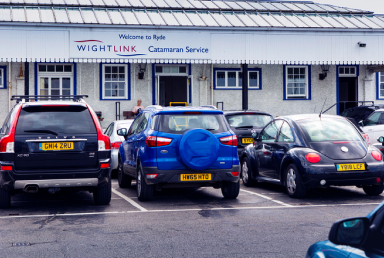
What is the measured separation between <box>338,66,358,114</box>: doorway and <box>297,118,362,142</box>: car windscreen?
52.0 feet

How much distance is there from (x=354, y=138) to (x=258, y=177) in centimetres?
228

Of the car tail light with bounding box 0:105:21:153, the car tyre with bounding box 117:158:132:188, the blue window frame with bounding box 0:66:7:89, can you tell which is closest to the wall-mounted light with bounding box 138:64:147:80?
the blue window frame with bounding box 0:66:7:89

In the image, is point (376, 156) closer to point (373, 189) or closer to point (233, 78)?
point (373, 189)

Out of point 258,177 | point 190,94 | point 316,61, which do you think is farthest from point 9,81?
point 258,177

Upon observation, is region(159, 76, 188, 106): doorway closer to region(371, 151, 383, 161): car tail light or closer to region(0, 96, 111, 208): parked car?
region(371, 151, 383, 161): car tail light

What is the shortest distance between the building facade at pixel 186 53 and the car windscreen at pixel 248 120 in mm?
8152

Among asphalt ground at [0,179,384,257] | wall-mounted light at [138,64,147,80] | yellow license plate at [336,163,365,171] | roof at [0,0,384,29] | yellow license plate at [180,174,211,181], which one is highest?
roof at [0,0,384,29]

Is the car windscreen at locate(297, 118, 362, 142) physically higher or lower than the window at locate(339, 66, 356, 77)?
lower

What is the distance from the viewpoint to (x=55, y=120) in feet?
28.1

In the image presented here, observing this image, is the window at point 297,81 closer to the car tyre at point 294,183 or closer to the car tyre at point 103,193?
the car tyre at point 294,183

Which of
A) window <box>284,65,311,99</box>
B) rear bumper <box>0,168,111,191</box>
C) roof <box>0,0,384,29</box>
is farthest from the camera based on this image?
window <box>284,65,311,99</box>

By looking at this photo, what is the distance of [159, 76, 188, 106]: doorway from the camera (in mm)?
24453

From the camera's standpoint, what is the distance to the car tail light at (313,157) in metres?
9.35

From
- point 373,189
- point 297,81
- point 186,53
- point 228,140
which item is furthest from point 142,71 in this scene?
point 373,189
